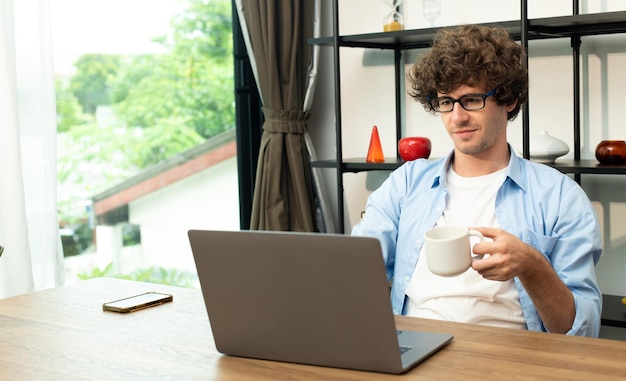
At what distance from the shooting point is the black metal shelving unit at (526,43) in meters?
2.84

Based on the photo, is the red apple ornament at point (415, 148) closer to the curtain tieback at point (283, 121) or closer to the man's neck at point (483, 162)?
the curtain tieback at point (283, 121)

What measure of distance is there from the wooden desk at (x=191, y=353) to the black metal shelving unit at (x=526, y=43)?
1.43 metres

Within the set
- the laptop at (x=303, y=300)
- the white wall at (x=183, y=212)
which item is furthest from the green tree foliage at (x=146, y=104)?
the laptop at (x=303, y=300)

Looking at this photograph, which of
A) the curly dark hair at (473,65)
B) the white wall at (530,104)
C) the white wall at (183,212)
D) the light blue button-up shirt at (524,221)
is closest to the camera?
the light blue button-up shirt at (524,221)

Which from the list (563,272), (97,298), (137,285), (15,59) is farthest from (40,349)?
(15,59)

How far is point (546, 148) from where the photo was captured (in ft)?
9.90

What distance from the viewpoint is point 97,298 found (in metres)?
2.05

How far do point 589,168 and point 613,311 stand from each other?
0.54m

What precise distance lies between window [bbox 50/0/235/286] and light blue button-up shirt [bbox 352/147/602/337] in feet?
5.02

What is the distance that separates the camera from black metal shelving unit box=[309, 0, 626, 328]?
2.84m

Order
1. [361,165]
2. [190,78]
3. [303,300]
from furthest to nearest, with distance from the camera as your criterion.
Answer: [190,78], [361,165], [303,300]

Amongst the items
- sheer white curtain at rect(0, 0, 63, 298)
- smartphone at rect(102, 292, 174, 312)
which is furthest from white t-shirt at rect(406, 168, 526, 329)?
sheer white curtain at rect(0, 0, 63, 298)

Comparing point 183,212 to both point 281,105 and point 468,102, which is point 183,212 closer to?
point 281,105

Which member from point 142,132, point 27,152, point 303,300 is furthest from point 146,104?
point 303,300
